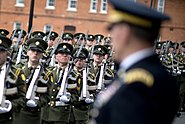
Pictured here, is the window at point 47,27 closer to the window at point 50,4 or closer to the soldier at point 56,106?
the window at point 50,4

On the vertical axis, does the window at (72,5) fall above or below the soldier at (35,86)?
above

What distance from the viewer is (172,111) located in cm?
285

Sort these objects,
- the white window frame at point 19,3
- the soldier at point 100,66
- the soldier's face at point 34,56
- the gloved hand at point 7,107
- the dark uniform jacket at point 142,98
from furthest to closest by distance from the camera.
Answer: the white window frame at point 19,3 < the soldier at point 100,66 < the soldier's face at point 34,56 < the gloved hand at point 7,107 < the dark uniform jacket at point 142,98

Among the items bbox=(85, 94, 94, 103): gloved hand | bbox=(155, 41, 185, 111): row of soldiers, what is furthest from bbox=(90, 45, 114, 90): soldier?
bbox=(155, 41, 185, 111): row of soldiers

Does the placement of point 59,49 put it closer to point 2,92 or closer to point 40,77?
point 40,77

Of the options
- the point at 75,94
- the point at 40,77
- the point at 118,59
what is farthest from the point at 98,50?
the point at 118,59

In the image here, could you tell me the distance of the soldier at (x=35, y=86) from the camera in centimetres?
670

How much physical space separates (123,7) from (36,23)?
4057cm

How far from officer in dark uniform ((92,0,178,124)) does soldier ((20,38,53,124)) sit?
3867 millimetres

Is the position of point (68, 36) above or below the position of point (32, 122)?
above

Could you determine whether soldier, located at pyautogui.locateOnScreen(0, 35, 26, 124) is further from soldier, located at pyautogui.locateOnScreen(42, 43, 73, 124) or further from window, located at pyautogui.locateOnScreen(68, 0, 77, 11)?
window, located at pyautogui.locateOnScreen(68, 0, 77, 11)

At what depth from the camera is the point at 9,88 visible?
5766 mm

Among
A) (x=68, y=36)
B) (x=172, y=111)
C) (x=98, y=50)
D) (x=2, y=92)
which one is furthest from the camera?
(x=68, y=36)

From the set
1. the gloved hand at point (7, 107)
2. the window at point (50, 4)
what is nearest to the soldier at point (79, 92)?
the gloved hand at point (7, 107)
